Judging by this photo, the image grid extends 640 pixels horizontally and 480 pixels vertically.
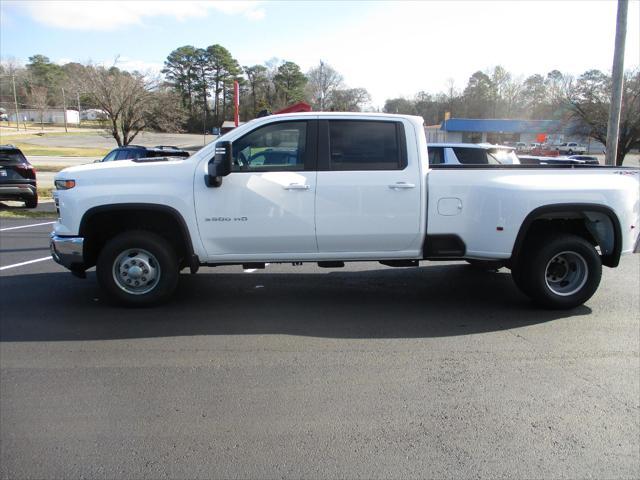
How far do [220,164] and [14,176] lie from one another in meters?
10.9

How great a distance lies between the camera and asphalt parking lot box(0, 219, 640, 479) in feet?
10.2

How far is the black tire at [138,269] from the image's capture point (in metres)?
5.73

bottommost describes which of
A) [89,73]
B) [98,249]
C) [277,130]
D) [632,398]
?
[632,398]

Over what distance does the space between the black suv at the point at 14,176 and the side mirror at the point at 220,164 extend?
10.7m

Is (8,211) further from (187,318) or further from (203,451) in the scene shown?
(203,451)

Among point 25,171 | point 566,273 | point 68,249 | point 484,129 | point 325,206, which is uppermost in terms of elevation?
point 484,129

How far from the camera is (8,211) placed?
1409cm

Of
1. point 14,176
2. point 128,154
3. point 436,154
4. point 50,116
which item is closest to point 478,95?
point 50,116

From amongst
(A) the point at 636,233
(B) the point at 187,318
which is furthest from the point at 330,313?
(A) the point at 636,233

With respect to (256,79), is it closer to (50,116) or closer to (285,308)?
(50,116)

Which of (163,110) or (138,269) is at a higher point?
(163,110)

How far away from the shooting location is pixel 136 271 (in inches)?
229

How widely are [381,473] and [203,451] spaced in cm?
107

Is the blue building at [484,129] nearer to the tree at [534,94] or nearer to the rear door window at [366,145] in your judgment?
the tree at [534,94]
